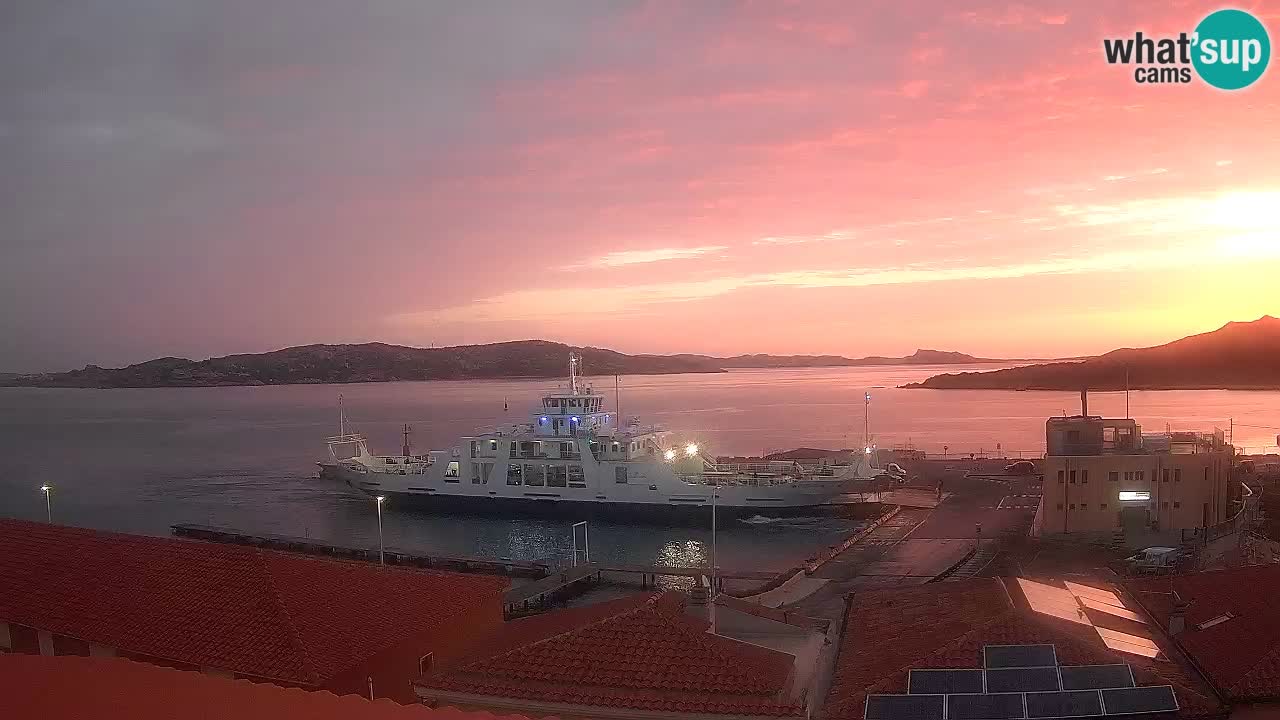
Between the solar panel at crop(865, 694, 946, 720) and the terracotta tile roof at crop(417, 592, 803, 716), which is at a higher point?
the terracotta tile roof at crop(417, 592, 803, 716)

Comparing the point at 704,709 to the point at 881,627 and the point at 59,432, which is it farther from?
the point at 59,432

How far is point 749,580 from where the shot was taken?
24484mm

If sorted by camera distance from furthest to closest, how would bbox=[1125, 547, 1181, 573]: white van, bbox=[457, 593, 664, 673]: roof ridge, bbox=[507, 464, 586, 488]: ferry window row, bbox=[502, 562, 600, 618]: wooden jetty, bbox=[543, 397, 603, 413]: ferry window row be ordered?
bbox=[543, 397, 603, 413]: ferry window row < bbox=[507, 464, 586, 488]: ferry window row < bbox=[502, 562, 600, 618]: wooden jetty < bbox=[1125, 547, 1181, 573]: white van < bbox=[457, 593, 664, 673]: roof ridge

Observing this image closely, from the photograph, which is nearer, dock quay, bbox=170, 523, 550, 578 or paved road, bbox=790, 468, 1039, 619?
paved road, bbox=790, 468, 1039, 619

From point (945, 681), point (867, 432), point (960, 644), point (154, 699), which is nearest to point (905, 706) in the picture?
point (945, 681)

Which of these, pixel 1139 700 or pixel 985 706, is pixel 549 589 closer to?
pixel 985 706

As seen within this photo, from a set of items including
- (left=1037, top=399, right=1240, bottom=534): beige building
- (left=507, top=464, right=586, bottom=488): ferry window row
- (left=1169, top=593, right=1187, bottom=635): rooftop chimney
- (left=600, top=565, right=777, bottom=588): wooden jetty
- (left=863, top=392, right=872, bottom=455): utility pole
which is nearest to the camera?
(left=1169, top=593, right=1187, bottom=635): rooftop chimney

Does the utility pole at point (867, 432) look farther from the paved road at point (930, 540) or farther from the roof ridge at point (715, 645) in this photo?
the roof ridge at point (715, 645)

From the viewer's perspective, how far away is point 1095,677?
854 centimetres

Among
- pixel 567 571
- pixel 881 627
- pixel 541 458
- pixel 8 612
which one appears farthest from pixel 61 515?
pixel 881 627

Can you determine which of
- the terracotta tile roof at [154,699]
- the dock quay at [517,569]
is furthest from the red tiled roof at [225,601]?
the dock quay at [517,569]

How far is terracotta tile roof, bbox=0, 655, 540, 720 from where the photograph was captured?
154 inches

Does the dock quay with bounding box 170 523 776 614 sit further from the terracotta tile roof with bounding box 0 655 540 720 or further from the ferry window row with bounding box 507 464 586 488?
the terracotta tile roof with bounding box 0 655 540 720

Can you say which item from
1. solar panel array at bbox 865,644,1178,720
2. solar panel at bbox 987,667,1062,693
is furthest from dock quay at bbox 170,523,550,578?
solar panel at bbox 987,667,1062,693
